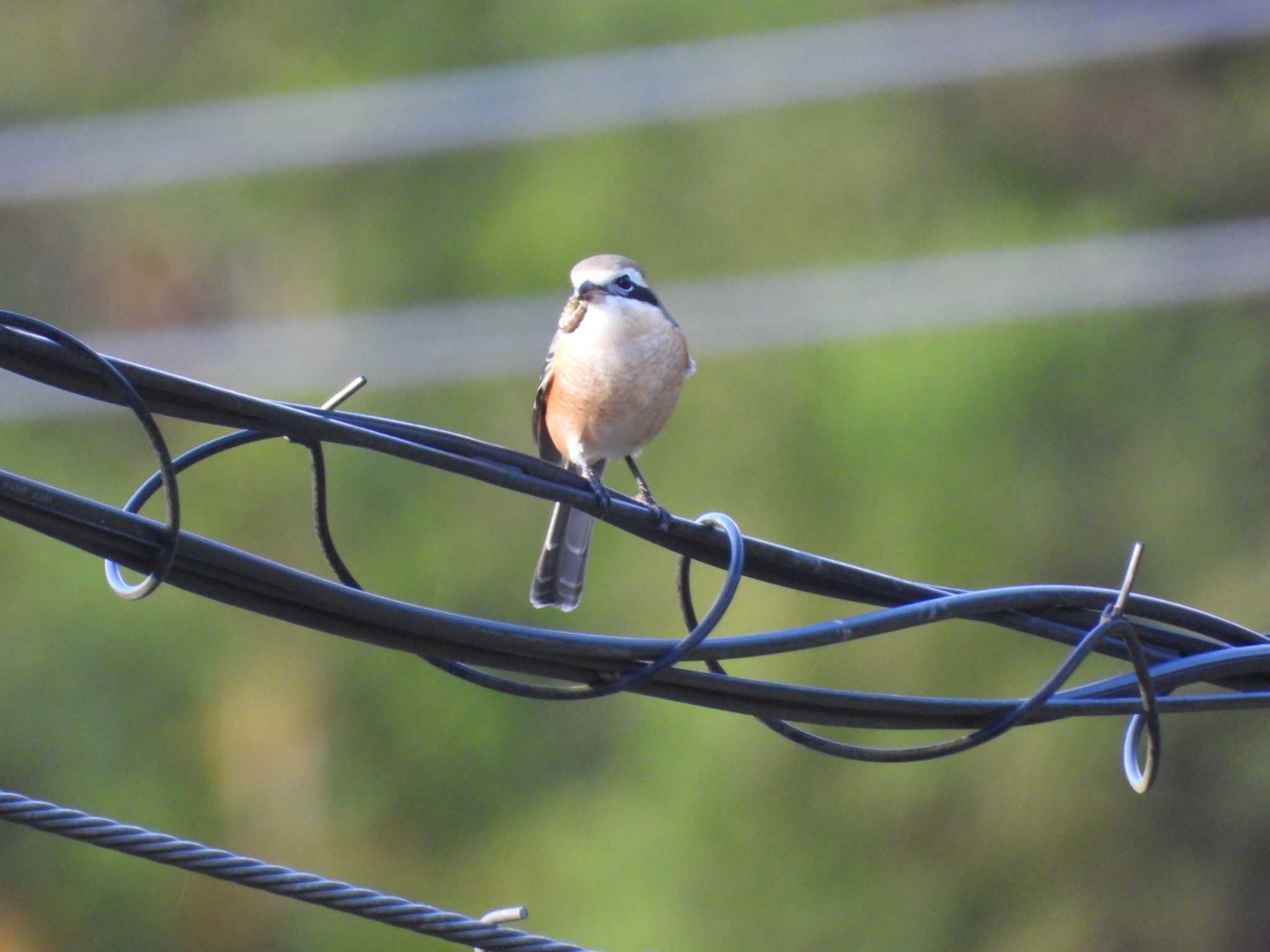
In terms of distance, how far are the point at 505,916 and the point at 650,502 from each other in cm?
197

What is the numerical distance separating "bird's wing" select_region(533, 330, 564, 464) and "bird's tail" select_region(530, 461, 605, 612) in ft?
1.64

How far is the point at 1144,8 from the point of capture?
11.1 meters

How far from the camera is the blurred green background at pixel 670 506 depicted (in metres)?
12.5

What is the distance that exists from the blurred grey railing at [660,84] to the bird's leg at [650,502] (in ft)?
20.1

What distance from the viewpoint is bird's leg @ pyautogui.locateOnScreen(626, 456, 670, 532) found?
2867mm

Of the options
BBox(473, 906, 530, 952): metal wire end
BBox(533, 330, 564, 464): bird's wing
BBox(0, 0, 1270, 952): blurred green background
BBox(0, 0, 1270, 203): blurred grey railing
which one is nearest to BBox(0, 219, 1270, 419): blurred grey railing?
BBox(0, 0, 1270, 952): blurred green background

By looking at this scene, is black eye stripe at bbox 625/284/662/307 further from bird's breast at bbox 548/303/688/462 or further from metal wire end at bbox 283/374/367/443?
metal wire end at bbox 283/374/367/443

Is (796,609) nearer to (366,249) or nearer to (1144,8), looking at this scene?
(1144,8)

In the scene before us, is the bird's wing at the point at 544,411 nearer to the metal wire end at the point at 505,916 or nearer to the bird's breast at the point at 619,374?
the bird's breast at the point at 619,374

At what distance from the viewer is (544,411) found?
546 cm

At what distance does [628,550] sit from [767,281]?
2.83m

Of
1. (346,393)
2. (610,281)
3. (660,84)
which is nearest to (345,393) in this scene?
(346,393)

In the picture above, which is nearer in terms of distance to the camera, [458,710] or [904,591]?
[904,591]

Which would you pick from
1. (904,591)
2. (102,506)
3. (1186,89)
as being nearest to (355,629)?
(102,506)
